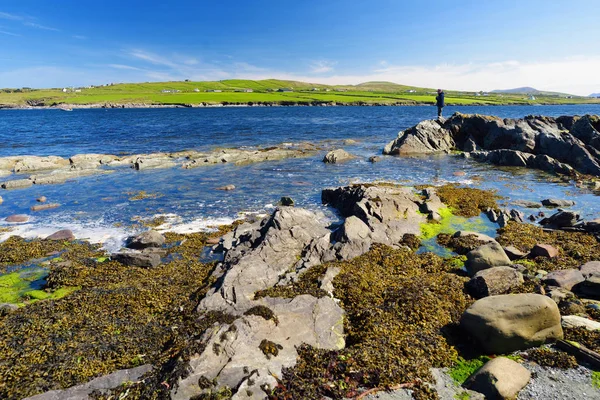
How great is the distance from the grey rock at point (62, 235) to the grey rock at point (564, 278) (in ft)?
73.8

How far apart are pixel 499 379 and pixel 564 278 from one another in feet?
23.7

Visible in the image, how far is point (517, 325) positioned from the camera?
9211mm

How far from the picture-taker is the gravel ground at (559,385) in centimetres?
772

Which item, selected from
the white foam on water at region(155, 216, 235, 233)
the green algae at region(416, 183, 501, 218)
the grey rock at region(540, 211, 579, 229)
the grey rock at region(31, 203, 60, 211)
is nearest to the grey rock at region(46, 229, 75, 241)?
the white foam on water at region(155, 216, 235, 233)

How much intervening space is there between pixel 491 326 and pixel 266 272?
7430mm

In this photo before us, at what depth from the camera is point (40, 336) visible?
1012 centimetres

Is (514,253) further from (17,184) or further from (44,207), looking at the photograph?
(17,184)

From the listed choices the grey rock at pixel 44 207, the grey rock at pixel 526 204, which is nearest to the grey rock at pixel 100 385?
the grey rock at pixel 44 207

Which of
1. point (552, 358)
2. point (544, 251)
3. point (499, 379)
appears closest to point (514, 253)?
point (544, 251)

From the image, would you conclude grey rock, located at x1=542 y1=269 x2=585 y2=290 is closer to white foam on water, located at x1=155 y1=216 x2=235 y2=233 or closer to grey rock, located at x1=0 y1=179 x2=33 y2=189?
white foam on water, located at x1=155 y1=216 x2=235 y2=233

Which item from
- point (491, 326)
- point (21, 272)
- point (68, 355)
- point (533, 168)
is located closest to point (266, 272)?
point (68, 355)

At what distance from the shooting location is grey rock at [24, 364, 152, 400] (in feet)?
25.2

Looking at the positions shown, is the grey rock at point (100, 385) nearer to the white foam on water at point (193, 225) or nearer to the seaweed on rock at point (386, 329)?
the seaweed on rock at point (386, 329)

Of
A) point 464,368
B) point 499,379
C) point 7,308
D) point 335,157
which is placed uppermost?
point 335,157
